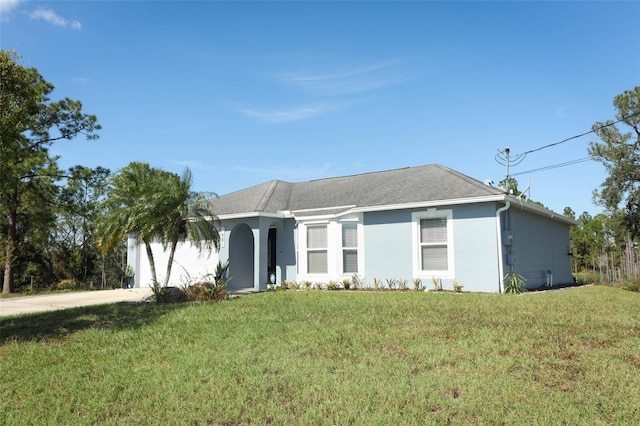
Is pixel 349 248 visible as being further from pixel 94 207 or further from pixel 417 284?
pixel 94 207

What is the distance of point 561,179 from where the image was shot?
2705 centimetres

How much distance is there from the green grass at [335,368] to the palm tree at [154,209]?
429 cm

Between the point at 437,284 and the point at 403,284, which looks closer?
the point at 437,284

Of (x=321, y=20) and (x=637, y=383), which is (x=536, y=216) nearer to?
(x=321, y=20)

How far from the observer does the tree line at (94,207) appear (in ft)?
43.7

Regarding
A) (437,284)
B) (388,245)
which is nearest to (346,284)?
(388,245)

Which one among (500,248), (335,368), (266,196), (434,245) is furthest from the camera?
(266,196)

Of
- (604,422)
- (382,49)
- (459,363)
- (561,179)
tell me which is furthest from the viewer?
(561,179)

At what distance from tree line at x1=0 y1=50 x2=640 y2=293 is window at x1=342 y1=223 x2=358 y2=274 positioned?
16.4ft

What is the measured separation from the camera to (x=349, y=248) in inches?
659

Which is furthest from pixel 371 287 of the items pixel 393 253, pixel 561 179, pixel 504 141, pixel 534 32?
pixel 561 179

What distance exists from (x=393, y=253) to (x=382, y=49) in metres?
7.21

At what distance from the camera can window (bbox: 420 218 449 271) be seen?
1477 cm

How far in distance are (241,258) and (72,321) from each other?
963 cm
